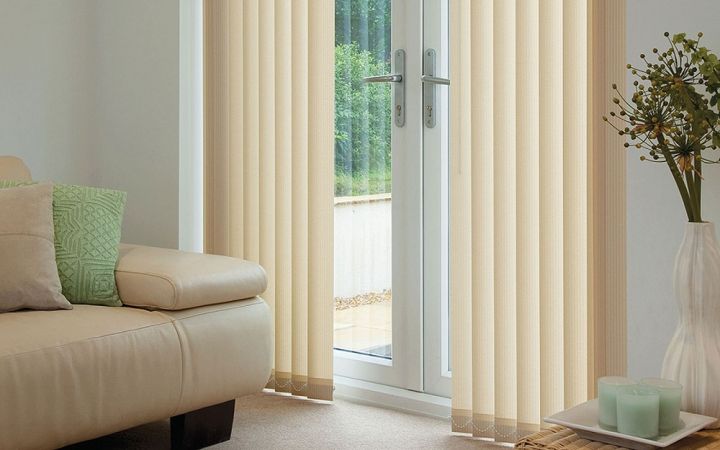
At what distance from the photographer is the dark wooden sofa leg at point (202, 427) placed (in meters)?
2.62

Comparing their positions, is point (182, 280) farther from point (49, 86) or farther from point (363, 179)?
point (49, 86)

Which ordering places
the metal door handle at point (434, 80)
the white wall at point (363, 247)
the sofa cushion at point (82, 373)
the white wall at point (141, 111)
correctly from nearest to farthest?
1. the sofa cushion at point (82, 373)
2. the metal door handle at point (434, 80)
3. the white wall at point (363, 247)
4. the white wall at point (141, 111)

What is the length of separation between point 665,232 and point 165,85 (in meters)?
2.14

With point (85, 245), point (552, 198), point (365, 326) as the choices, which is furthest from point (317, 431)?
point (552, 198)

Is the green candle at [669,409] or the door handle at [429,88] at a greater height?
the door handle at [429,88]

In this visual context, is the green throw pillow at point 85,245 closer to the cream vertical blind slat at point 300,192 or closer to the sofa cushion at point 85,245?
the sofa cushion at point 85,245

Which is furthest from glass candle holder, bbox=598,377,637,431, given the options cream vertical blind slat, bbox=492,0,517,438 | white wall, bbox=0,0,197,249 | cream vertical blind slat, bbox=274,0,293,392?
white wall, bbox=0,0,197,249

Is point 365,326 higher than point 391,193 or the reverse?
the reverse

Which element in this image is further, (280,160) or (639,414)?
(280,160)

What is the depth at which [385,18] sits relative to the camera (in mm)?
3191

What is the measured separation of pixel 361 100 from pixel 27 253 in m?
1.30

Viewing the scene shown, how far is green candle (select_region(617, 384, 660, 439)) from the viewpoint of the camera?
1.52 meters

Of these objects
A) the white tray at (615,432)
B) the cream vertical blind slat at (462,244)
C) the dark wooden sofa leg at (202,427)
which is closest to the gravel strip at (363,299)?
the cream vertical blind slat at (462,244)

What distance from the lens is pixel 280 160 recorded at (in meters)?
3.29
